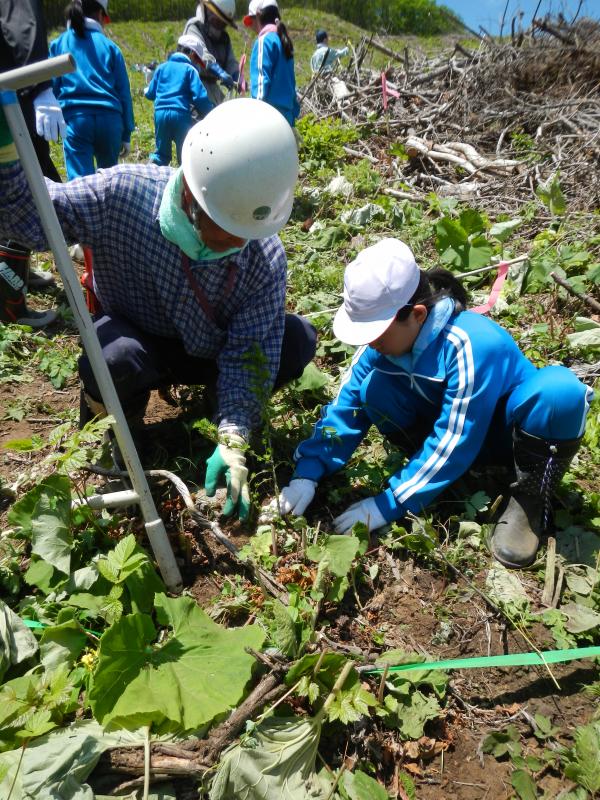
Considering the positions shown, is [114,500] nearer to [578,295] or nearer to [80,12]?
[578,295]

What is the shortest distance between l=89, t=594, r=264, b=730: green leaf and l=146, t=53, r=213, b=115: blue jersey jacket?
4.39 m

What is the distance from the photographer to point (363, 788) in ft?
4.42

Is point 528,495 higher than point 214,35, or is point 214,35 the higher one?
point 214,35

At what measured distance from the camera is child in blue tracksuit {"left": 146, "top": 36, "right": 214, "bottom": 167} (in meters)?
4.68

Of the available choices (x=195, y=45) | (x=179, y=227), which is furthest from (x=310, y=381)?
(x=195, y=45)

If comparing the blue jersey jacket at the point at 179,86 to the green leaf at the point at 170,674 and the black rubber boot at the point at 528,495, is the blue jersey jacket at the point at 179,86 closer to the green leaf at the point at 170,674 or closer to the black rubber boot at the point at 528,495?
the black rubber boot at the point at 528,495

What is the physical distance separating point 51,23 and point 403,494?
24.1 meters

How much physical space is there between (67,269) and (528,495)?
62.0 inches

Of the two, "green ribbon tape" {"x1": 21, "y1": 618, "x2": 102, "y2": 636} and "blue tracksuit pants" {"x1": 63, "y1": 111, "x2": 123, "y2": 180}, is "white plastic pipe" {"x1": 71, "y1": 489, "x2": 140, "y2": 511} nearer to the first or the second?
"green ribbon tape" {"x1": 21, "y1": 618, "x2": 102, "y2": 636}

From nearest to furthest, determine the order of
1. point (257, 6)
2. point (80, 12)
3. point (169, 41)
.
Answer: point (80, 12)
point (257, 6)
point (169, 41)

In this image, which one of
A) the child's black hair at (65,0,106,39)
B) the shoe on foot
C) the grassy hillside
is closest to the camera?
the shoe on foot

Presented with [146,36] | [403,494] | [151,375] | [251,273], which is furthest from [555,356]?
[146,36]

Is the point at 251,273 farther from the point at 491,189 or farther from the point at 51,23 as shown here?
the point at 51,23

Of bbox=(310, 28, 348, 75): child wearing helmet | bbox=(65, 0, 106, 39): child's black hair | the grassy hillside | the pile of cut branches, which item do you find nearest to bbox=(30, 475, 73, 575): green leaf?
bbox=(65, 0, 106, 39): child's black hair
